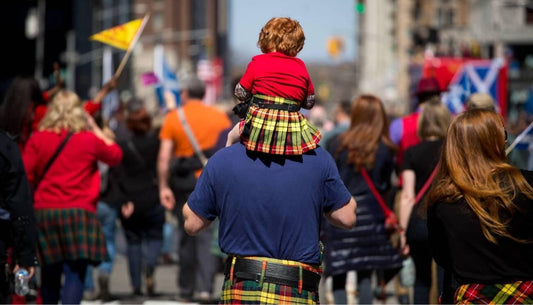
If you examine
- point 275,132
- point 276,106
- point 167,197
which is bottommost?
point 167,197

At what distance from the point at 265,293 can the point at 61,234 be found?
11.2 feet

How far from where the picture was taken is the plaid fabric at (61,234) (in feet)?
24.5

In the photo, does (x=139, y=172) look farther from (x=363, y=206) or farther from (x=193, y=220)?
(x=193, y=220)

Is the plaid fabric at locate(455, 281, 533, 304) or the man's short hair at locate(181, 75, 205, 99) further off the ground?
the man's short hair at locate(181, 75, 205, 99)

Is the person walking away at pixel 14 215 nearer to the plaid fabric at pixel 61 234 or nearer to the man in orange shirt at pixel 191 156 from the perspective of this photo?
the plaid fabric at pixel 61 234

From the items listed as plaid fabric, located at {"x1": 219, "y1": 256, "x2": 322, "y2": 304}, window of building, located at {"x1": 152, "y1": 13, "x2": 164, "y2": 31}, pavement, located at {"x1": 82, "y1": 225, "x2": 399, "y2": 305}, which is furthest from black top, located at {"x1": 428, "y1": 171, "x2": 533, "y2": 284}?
window of building, located at {"x1": 152, "y1": 13, "x2": 164, "y2": 31}

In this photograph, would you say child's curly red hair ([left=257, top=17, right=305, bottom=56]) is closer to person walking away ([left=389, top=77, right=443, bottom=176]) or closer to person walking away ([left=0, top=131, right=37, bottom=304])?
person walking away ([left=0, top=131, right=37, bottom=304])

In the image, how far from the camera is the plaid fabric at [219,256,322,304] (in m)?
4.41

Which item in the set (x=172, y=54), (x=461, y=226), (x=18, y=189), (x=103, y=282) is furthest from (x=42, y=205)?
(x=172, y=54)

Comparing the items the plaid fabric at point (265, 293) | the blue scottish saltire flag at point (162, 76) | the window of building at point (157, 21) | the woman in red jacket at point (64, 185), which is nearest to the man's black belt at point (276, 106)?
the plaid fabric at point (265, 293)

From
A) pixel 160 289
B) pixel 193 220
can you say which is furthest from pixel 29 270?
pixel 160 289

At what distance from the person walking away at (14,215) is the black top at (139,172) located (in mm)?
4090

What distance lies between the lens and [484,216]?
452 centimetres

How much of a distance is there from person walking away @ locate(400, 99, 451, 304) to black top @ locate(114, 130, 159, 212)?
11.4 feet
